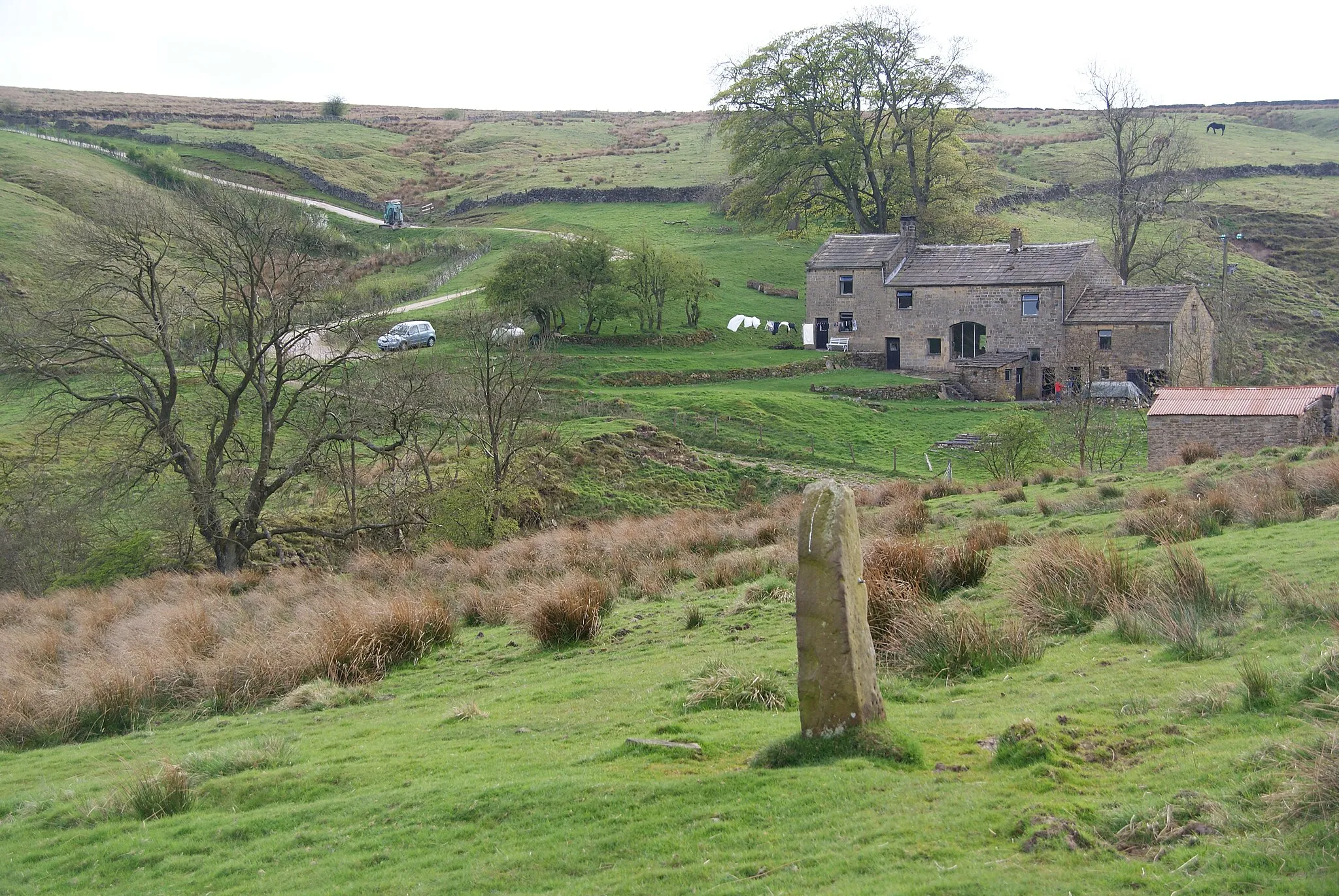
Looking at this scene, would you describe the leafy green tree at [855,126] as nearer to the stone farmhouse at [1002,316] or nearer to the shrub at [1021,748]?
the stone farmhouse at [1002,316]

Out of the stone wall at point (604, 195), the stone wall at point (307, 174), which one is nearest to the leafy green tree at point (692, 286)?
the stone wall at point (604, 195)

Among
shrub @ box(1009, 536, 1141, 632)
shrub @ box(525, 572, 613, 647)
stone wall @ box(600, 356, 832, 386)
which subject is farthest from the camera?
stone wall @ box(600, 356, 832, 386)

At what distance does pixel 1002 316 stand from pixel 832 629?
51044mm

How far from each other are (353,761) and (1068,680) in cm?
707

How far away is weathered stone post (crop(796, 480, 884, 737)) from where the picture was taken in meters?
8.23

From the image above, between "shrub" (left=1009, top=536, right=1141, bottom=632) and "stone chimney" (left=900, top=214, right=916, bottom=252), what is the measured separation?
49.3m

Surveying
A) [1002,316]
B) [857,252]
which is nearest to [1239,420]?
[1002,316]

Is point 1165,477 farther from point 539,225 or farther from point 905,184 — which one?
point 539,225

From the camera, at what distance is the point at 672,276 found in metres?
59.0

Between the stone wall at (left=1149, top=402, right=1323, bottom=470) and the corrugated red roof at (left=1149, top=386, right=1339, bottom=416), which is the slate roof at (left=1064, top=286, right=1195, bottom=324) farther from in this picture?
the stone wall at (left=1149, top=402, right=1323, bottom=470)

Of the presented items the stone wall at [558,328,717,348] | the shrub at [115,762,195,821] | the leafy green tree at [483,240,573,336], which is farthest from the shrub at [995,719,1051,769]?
the stone wall at [558,328,717,348]

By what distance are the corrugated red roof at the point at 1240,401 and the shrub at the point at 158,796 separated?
29.5 m

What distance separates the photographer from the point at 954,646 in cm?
1069

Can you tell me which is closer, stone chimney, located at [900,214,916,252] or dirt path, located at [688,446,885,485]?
dirt path, located at [688,446,885,485]
